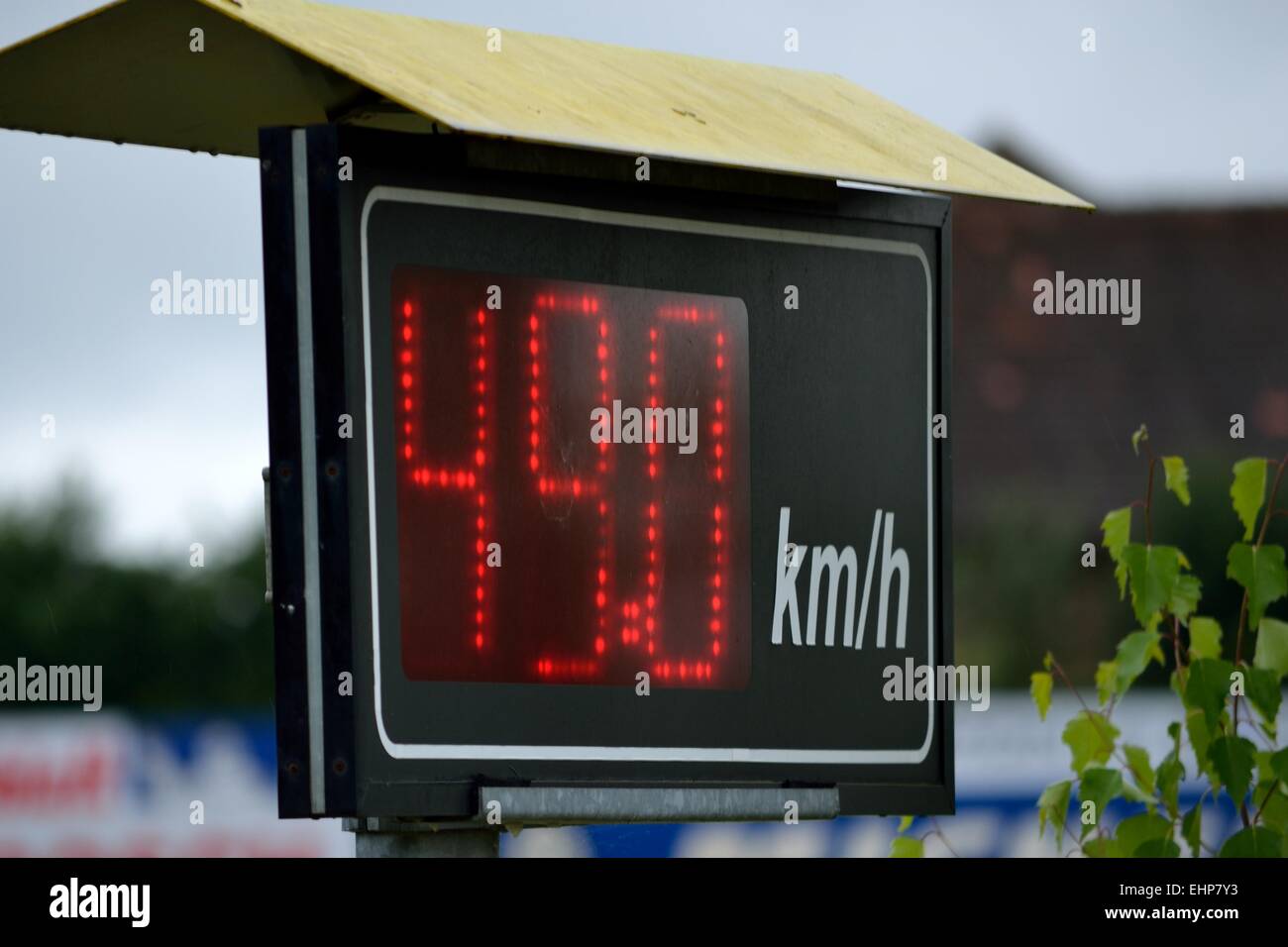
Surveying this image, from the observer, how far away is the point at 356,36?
179 inches

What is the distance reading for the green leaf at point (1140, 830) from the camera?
544cm

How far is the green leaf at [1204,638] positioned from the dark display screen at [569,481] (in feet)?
4.73

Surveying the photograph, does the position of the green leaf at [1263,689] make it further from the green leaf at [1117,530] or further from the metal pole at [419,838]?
the metal pole at [419,838]

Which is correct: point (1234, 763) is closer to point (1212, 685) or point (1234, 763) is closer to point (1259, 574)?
point (1212, 685)

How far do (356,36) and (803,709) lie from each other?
58.0 inches

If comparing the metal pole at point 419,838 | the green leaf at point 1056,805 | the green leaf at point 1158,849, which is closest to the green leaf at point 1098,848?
the green leaf at point 1056,805

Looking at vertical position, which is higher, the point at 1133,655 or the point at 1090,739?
the point at 1133,655

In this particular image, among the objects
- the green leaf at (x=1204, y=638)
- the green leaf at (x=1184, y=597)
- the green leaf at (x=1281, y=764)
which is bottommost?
the green leaf at (x=1281, y=764)

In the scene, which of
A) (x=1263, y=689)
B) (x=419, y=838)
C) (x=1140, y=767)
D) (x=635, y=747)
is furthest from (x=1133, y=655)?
(x=419, y=838)

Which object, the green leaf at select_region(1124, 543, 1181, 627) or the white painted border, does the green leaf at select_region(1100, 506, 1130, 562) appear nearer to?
the green leaf at select_region(1124, 543, 1181, 627)

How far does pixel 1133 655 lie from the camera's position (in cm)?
543

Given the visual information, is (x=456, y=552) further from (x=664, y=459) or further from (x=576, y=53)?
(x=576, y=53)

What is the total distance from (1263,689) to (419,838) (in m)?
1.82

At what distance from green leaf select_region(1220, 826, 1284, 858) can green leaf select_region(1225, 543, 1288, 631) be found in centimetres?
45
